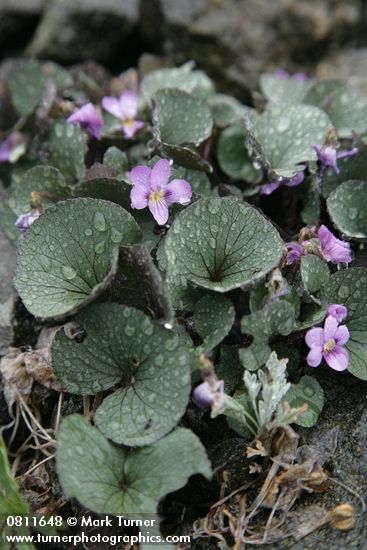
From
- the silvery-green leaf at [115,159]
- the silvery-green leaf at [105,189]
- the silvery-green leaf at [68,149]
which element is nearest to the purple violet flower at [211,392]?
the silvery-green leaf at [105,189]

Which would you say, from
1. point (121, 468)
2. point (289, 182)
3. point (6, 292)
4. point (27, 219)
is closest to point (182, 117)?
point (289, 182)

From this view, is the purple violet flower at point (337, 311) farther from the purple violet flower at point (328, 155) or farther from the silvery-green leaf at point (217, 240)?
the purple violet flower at point (328, 155)

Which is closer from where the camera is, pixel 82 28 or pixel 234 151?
pixel 234 151

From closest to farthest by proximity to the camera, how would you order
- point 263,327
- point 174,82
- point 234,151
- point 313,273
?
point 263,327
point 313,273
point 234,151
point 174,82

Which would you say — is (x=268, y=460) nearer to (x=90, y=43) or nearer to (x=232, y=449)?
(x=232, y=449)

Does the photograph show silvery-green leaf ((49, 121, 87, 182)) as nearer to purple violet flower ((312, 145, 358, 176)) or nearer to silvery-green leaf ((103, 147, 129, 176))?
silvery-green leaf ((103, 147, 129, 176))

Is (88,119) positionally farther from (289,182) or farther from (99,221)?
(289,182)

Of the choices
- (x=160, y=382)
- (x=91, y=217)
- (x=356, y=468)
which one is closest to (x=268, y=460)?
(x=356, y=468)
